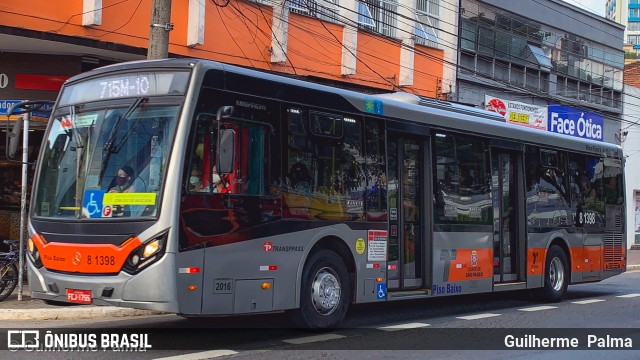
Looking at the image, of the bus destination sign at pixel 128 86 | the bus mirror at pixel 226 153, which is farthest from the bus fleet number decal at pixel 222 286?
the bus destination sign at pixel 128 86

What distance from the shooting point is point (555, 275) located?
14070mm

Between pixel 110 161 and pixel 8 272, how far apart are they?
503 centimetres

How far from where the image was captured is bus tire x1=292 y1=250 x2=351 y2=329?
8.81 meters

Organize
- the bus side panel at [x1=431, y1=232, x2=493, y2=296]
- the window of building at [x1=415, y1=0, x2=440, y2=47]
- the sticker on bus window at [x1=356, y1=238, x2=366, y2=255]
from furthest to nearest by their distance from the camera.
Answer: the window of building at [x1=415, y1=0, x2=440, y2=47]
the bus side panel at [x1=431, y1=232, x2=493, y2=296]
the sticker on bus window at [x1=356, y1=238, x2=366, y2=255]

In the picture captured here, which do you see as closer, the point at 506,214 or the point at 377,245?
the point at 377,245

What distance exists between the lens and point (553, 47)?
29.7 m

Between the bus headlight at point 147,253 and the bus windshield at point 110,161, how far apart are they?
309 mm

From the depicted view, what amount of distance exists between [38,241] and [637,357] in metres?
6.97

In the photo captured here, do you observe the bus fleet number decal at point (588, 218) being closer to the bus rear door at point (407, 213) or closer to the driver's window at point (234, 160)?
the bus rear door at point (407, 213)

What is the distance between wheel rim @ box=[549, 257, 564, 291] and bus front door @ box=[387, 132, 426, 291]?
4332mm

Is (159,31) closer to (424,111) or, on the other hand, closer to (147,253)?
(424,111)

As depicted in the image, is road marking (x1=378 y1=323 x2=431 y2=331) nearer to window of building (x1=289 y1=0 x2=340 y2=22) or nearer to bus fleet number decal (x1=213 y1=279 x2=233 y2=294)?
bus fleet number decal (x1=213 y1=279 x2=233 y2=294)

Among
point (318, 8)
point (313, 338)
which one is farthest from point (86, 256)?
point (318, 8)

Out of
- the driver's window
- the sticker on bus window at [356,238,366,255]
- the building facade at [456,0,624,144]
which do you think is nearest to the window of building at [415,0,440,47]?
the building facade at [456,0,624,144]
